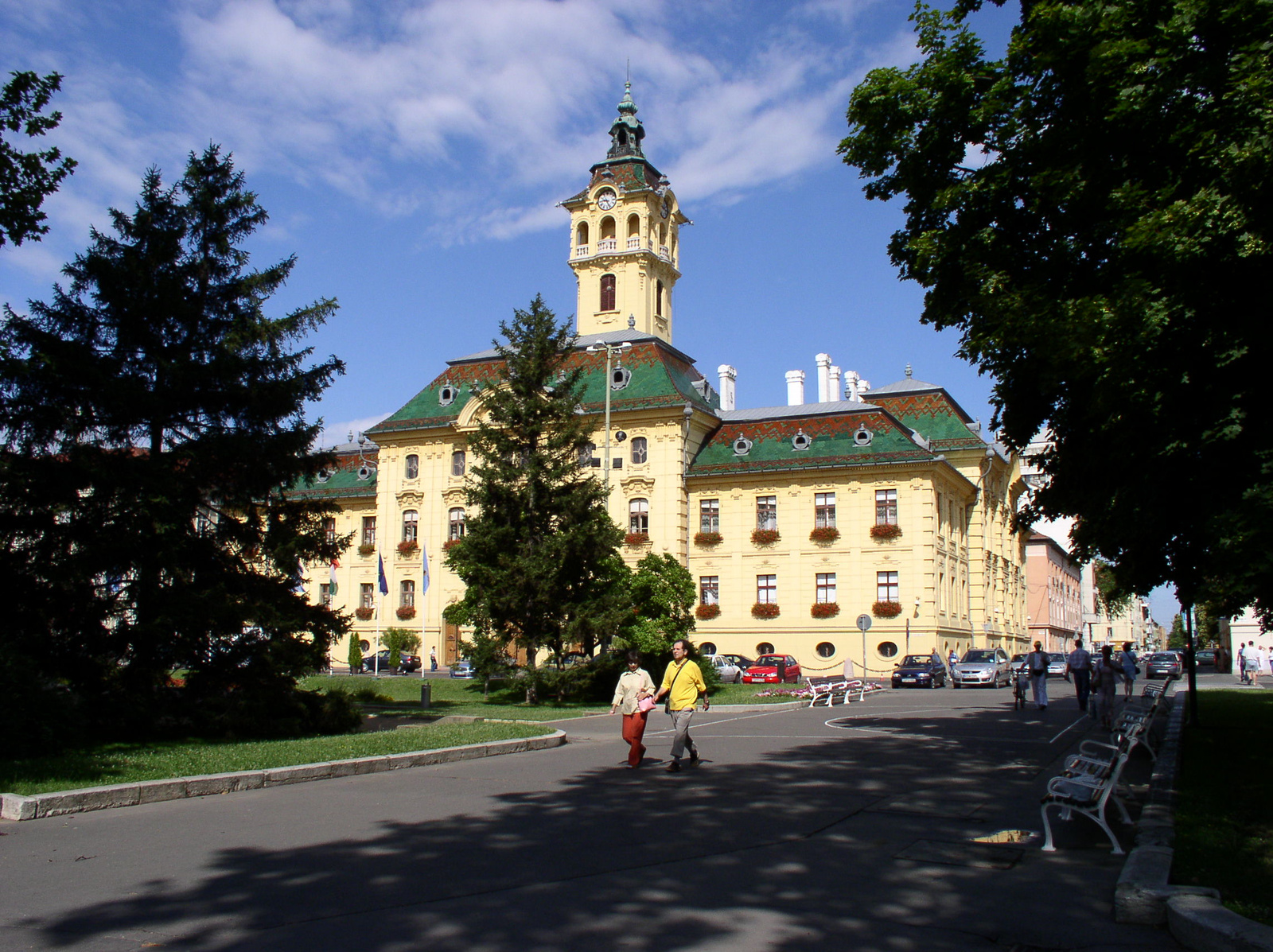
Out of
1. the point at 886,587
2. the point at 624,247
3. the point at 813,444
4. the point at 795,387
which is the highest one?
the point at 624,247

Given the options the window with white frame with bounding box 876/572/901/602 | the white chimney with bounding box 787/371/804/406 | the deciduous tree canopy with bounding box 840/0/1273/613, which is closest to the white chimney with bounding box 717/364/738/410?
the white chimney with bounding box 787/371/804/406

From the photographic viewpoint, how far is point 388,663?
53781 millimetres

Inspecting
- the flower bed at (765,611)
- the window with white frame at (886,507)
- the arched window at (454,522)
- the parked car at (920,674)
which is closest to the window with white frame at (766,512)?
the flower bed at (765,611)

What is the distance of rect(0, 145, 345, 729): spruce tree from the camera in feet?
55.3

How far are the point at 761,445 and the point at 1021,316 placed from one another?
41.0 meters

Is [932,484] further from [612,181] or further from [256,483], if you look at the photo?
[256,483]

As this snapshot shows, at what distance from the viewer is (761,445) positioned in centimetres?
5306

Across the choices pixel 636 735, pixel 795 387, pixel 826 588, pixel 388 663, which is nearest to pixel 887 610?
pixel 826 588

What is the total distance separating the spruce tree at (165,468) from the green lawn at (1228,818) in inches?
546

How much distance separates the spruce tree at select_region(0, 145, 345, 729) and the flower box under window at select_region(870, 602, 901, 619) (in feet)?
111

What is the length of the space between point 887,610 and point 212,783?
40709mm

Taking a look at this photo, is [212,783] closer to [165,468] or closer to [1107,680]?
[165,468]

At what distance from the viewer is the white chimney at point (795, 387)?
208 feet

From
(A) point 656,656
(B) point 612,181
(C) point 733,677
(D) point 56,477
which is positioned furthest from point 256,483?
(B) point 612,181
